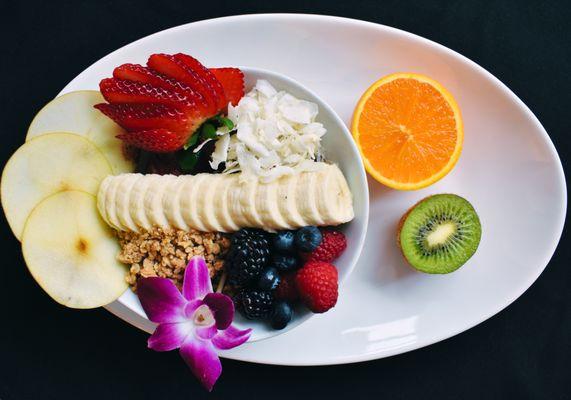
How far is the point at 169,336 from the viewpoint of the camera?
1.89 meters

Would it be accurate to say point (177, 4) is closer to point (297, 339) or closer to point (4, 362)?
point (297, 339)

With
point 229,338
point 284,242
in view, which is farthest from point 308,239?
point 229,338

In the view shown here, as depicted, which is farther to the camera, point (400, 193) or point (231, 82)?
point (400, 193)

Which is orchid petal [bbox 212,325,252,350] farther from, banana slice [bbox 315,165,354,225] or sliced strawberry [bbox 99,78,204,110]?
sliced strawberry [bbox 99,78,204,110]

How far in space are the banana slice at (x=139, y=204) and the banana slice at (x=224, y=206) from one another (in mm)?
224

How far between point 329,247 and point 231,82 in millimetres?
630

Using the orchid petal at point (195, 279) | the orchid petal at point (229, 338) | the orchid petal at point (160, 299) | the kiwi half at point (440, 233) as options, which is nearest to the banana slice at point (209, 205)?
the orchid petal at point (195, 279)

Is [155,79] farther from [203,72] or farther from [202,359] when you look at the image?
[202,359]

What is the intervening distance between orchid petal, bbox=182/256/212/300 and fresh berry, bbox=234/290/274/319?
13 cm

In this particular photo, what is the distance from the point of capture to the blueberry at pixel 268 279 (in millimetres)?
1868

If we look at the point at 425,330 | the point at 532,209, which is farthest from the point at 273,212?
the point at 532,209

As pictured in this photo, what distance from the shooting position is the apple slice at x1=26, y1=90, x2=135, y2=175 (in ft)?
6.53

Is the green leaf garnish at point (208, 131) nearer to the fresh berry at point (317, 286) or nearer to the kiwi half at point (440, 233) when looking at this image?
the fresh berry at point (317, 286)

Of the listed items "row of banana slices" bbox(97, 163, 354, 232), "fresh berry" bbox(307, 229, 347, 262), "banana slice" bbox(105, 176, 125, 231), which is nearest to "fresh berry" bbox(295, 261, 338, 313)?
"fresh berry" bbox(307, 229, 347, 262)
